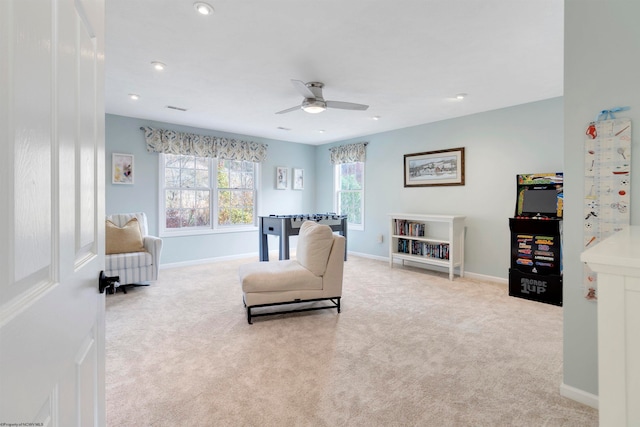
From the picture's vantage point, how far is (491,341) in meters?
2.65

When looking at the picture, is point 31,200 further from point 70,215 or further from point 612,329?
point 612,329

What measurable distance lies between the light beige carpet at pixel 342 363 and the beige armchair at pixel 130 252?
299 mm

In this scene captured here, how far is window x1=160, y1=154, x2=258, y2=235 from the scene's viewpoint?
215 inches

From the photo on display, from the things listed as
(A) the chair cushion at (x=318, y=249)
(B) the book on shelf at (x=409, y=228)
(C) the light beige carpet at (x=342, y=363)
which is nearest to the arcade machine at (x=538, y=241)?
(C) the light beige carpet at (x=342, y=363)

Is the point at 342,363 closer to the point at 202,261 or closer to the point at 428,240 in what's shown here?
the point at 428,240

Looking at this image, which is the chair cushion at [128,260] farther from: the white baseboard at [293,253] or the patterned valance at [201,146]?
the patterned valance at [201,146]

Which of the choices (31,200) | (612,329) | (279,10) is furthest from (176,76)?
(612,329)

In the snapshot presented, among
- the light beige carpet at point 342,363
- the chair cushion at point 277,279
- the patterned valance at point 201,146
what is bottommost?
the light beige carpet at point 342,363

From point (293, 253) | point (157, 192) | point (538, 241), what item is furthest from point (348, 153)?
point (538, 241)

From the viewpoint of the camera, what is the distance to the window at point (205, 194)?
17.9 ft

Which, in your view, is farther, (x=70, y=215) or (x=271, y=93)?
(x=271, y=93)

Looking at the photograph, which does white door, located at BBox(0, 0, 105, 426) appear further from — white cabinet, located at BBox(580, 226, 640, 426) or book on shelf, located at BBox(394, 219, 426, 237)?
book on shelf, located at BBox(394, 219, 426, 237)

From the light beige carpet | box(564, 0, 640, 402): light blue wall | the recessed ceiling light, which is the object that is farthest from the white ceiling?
the light beige carpet

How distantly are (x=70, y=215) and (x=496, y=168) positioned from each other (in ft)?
16.0
